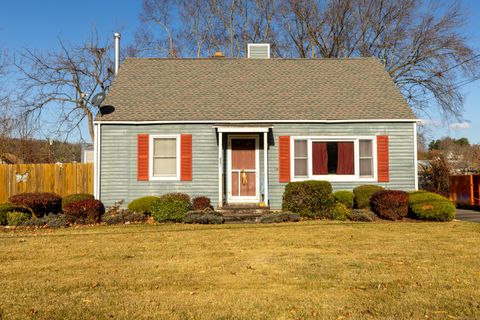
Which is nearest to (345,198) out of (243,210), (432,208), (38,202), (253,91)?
(432,208)

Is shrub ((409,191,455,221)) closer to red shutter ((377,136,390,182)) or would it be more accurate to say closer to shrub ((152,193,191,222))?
red shutter ((377,136,390,182))

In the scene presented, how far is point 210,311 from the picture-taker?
4531 millimetres

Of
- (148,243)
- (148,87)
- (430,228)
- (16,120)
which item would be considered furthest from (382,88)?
(16,120)

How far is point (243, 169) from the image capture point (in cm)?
1448

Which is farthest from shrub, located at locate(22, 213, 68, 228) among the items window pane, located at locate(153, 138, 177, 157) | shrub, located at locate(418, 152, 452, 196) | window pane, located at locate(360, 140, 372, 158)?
shrub, located at locate(418, 152, 452, 196)

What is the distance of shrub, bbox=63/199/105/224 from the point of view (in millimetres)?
12117

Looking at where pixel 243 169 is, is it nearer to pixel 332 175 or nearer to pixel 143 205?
pixel 332 175

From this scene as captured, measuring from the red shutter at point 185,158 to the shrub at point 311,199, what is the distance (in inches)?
142

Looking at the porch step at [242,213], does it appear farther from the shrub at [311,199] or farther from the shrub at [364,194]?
the shrub at [364,194]

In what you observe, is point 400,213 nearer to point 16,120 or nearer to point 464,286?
point 464,286

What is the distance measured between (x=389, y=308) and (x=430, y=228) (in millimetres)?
6980

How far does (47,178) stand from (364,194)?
12.2m

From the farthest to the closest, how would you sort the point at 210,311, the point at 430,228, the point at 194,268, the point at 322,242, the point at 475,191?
the point at 475,191
the point at 430,228
the point at 322,242
the point at 194,268
the point at 210,311

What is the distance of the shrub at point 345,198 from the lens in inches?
524
